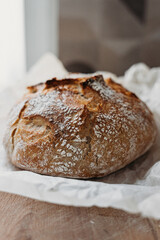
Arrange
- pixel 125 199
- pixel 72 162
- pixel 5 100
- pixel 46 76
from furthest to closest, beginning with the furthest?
pixel 46 76
pixel 5 100
pixel 72 162
pixel 125 199

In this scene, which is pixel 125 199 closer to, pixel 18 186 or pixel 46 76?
pixel 18 186

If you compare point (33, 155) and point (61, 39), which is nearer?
point (33, 155)

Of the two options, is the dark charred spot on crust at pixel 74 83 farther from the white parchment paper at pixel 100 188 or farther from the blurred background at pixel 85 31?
the blurred background at pixel 85 31

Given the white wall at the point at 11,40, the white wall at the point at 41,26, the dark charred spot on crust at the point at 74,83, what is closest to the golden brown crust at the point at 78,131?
the dark charred spot on crust at the point at 74,83

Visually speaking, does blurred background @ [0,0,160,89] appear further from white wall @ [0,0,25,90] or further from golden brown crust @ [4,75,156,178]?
golden brown crust @ [4,75,156,178]

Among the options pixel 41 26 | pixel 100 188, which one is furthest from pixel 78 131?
pixel 41 26

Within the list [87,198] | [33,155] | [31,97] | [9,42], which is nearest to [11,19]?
[9,42]

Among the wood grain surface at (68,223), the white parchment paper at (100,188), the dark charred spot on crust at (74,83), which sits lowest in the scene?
the wood grain surface at (68,223)
